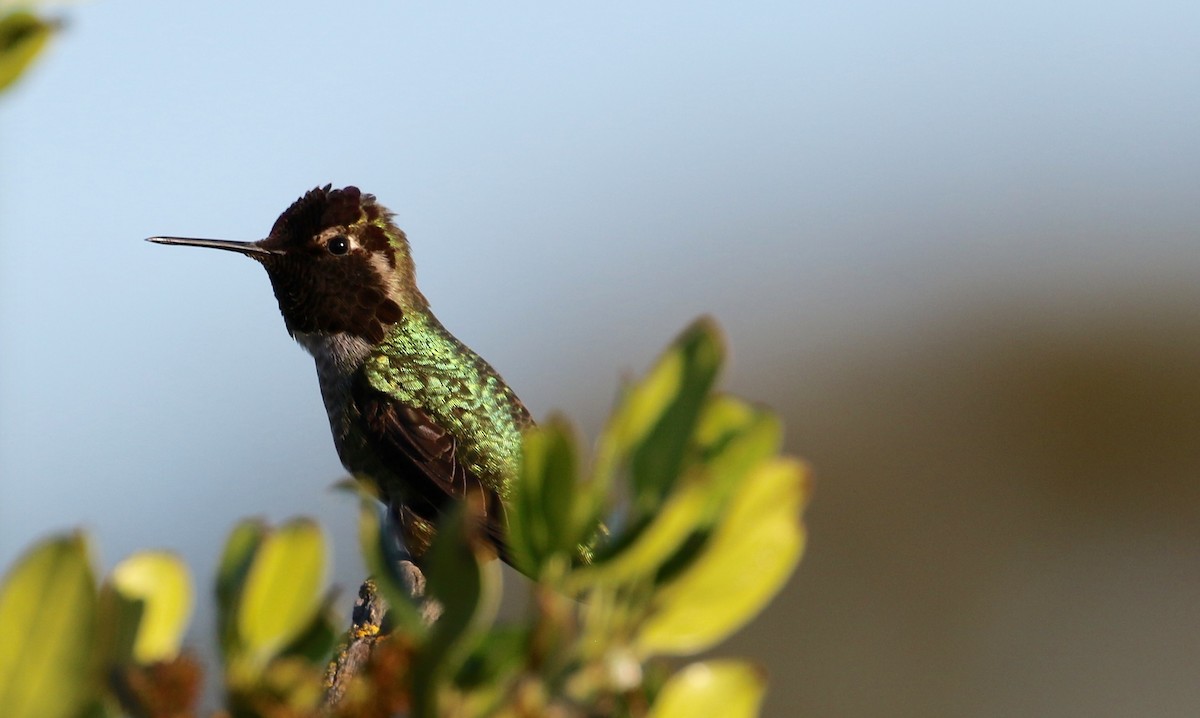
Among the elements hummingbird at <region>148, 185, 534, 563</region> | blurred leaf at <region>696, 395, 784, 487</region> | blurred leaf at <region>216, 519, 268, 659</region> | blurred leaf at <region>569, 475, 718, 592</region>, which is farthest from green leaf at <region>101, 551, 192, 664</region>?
hummingbird at <region>148, 185, 534, 563</region>

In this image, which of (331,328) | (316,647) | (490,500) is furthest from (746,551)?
(331,328)

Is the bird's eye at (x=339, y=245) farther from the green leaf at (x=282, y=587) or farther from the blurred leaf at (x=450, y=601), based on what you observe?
the blurred leaf at (x=450, y=601)

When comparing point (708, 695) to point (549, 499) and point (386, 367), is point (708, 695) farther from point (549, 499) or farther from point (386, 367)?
point (386, 367)

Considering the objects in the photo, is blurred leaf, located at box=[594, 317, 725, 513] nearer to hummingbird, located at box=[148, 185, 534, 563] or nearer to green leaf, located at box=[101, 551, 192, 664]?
green leaf, located at box=[101, 551, 192, 664]

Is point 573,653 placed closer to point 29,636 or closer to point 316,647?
point 316,647

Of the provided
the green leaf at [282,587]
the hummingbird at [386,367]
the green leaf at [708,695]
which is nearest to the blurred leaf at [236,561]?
the green leaf at [282,587]

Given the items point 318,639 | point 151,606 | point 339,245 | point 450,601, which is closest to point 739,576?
point 450,601
